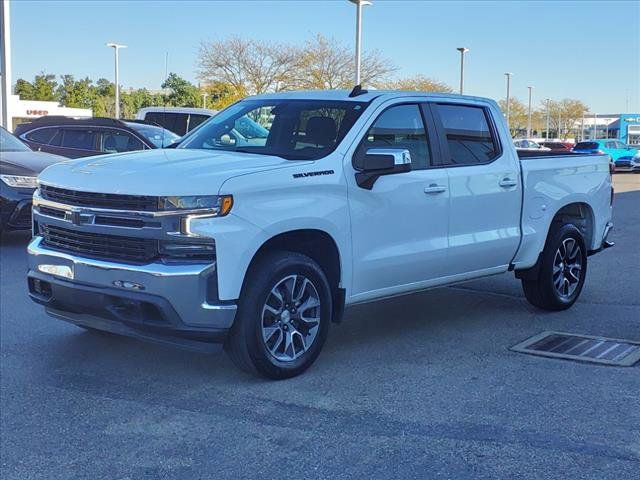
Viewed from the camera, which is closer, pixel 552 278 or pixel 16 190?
pixel 552 278

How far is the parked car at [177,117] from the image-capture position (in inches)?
814

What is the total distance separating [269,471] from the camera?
3748 millimetres

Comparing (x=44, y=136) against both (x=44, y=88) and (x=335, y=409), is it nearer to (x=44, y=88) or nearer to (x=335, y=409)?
(x=335, y=409)

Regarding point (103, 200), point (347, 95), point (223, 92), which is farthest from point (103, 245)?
point (223, 92)

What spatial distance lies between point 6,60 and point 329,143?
1720cm

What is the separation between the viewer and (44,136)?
1455 cm

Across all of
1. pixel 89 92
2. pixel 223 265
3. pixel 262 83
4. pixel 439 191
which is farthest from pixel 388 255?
pixel 89 92

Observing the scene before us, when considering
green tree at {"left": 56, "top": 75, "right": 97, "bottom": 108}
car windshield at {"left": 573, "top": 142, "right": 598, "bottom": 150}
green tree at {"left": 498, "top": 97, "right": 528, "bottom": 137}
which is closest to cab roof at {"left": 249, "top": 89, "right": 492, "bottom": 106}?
car windshield at {"left": 573, "top": 142, "right": 598, "bottom": 150}

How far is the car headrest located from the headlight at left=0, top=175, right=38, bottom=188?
5903 mm

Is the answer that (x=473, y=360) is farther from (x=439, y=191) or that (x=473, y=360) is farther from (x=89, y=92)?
(x=89, y=92)

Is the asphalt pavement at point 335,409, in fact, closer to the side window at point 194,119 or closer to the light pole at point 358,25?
the side window at point 194,119

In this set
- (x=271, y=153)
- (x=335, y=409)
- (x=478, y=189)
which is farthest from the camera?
(x=478, y=189)

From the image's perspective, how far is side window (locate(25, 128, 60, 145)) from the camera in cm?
1447

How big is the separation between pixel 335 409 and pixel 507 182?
2.84 meters
